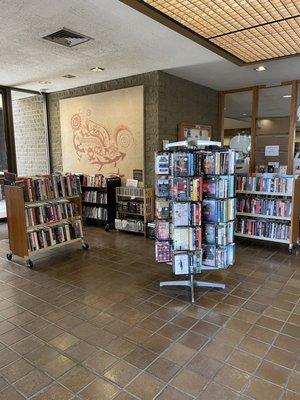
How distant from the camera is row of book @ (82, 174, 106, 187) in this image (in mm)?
5719

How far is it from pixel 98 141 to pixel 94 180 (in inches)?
32.8

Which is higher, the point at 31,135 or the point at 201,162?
the point at 31,135

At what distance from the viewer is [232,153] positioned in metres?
2.95

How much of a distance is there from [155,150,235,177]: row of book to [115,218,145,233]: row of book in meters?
2.53

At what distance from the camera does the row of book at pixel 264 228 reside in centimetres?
452

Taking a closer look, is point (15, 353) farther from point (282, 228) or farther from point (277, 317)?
point (282, 228)

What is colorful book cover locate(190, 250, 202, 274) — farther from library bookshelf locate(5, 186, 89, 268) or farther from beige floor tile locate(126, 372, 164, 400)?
library bookshelf locate(5, 186, 89, 268)

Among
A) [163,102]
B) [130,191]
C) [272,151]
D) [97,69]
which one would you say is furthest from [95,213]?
[272,151]

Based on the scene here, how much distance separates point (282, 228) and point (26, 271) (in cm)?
371

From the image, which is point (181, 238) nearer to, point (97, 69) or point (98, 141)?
point (97, 69)

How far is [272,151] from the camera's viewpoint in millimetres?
5809

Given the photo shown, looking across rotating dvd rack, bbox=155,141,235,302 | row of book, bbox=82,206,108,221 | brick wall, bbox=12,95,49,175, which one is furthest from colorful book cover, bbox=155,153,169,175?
brick wall, bbox=12,95,49,175

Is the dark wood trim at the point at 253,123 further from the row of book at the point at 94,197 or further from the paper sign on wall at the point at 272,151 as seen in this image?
the row of book at the point at 94,197

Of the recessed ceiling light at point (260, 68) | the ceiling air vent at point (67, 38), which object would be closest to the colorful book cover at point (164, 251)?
the ceiling air vent at point (67, 38)
